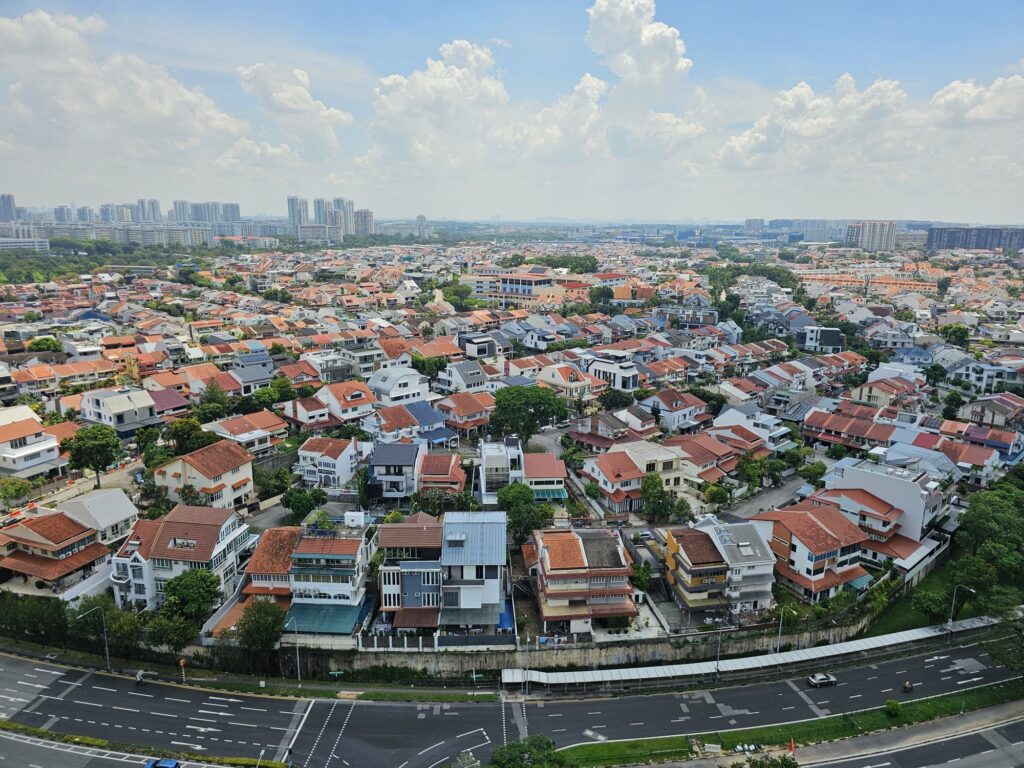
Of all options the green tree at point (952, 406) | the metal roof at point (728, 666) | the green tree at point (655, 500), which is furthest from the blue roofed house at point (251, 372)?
the green tree at point (952, 406)

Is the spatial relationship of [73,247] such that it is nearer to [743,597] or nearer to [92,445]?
[92,445]

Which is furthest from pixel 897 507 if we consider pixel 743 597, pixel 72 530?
pixel 72 530

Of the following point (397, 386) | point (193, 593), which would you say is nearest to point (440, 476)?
point (193, 593)

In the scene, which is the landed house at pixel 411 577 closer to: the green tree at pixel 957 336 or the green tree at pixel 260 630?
the green tree at pixel 260 630

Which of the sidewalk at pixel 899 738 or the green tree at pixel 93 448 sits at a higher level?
the green tree at pixel 93 448

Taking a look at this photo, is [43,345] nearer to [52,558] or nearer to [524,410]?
[52,558]

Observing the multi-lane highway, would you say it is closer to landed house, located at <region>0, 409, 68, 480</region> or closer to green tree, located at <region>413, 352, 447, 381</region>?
landed house, located at <region>0, 409, 68, 480</region>
